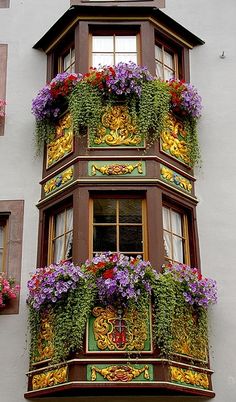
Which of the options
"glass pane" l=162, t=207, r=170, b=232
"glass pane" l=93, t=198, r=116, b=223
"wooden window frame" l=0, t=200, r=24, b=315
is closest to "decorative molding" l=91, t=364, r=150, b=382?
"wooden window frame" l=0, t=200, r=24, b=315

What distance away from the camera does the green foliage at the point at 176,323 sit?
35.5 feet

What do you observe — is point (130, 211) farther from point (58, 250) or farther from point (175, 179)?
point (58, 250)

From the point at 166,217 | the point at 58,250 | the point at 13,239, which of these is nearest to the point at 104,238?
the point at 58,250

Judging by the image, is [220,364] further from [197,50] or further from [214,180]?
[197,50]

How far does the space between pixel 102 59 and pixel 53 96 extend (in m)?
1.31

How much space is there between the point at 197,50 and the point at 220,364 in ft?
20.2

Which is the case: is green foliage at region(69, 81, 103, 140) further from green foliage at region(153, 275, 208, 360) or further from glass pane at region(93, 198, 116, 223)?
green foliage at region(153, 275, 208, 360)

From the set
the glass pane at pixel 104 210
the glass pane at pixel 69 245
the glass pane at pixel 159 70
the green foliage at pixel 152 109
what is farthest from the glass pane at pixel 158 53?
the glass pane at pixel 69 245

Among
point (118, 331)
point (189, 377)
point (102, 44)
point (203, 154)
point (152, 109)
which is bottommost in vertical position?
point (189, 377)

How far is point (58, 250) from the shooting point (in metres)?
12.4

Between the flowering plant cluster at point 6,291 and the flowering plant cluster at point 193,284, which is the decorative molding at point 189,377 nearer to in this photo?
the flowering plant cluster at point 193,284

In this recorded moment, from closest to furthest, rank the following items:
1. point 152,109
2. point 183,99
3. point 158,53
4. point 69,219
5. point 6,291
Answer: point 6,291 < point 69,219 < point 152,109 < point 183,99 < point 158,53

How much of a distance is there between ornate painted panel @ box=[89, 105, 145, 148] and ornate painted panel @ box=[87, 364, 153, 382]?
148 inches

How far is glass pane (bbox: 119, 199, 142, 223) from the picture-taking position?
1201cm
